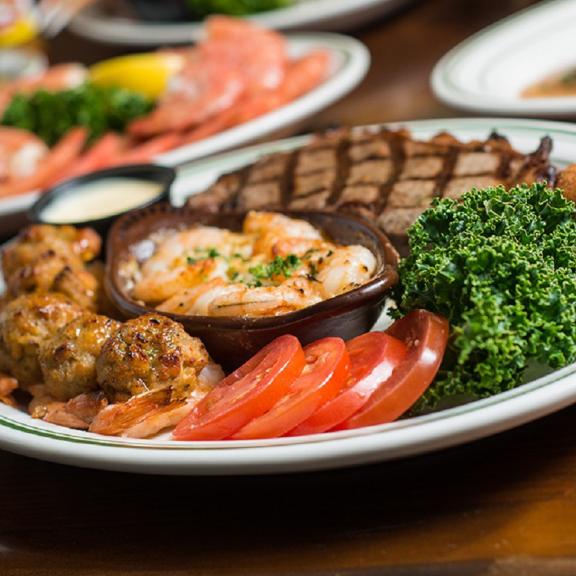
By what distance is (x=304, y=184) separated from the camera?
3.78m

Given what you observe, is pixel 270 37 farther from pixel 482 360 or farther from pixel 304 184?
pixel 482 360

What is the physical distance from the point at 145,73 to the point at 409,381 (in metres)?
4.71

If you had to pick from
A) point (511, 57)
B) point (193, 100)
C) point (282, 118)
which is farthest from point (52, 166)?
point (511, 57)

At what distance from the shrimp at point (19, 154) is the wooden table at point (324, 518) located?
334 centimetres

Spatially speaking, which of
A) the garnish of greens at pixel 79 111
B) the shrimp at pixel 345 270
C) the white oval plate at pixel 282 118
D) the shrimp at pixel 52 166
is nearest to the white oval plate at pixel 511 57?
the white oval plate at pixel 282 118

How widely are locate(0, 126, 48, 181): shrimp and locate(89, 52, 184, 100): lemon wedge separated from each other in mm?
832

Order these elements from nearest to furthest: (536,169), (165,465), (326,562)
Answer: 1. (326,562)
2. (165,465)
3. (536,169)

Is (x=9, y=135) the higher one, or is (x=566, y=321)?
(x=566, y=321)

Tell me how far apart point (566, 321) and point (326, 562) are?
927 millimetres

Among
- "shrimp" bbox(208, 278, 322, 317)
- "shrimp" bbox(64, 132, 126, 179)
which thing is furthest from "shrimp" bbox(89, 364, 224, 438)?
"shrimp" bbox(64, 132, 126, 179)

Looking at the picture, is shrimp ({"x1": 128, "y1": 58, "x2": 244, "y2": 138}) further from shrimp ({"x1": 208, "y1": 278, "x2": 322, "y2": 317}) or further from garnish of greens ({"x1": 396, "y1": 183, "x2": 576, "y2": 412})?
garnish of greens ({"x1": 396, "y1": 183, "x2": 576, "y2": 412})

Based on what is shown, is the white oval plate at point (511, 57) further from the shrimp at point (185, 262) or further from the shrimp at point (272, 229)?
the shrimp at point (185, 262)

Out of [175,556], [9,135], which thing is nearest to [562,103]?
[175,556]

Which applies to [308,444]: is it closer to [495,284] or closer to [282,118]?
[495,284]
